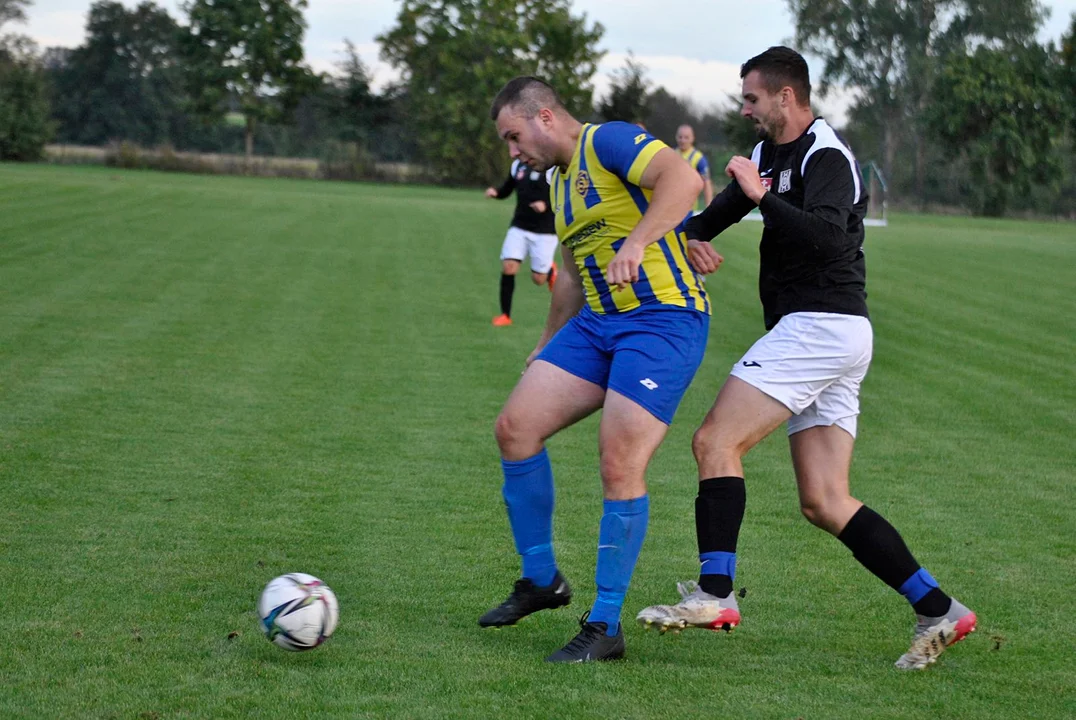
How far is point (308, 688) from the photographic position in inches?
155

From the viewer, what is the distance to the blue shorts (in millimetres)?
4438

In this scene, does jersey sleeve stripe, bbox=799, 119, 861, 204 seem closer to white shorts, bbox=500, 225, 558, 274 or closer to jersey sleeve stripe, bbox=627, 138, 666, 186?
jersey sleeve stripe, bbox=627, 138, 666, 186

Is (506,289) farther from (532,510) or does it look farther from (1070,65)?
(1070,65)

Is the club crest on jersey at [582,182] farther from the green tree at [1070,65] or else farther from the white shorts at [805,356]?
the green tree at [1070,65]

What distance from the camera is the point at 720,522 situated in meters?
4.42

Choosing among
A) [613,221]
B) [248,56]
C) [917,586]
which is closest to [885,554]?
[917,586]

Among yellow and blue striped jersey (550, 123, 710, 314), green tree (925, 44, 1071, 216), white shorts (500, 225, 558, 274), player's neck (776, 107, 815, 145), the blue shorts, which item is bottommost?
white shorts (500, 225, 558, 274)

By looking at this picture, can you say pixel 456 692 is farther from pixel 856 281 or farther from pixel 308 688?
pixel 856 281

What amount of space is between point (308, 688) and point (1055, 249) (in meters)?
27.3

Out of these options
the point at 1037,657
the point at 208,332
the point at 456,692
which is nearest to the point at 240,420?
the point at 208,332

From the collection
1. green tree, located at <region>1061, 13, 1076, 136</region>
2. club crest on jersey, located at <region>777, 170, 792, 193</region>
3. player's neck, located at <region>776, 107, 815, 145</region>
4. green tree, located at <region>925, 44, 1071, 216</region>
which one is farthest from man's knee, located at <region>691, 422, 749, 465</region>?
green tree, located at <region>1061, 13, 1076, 136</region>

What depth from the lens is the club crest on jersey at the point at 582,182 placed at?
457 cm

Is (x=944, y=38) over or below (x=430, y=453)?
over

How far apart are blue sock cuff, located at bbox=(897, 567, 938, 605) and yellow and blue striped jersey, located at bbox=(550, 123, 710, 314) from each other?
47.9 inches
